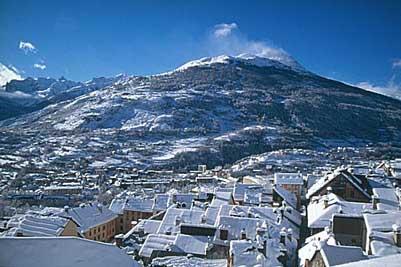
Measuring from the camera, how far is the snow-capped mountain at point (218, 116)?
7212 cm

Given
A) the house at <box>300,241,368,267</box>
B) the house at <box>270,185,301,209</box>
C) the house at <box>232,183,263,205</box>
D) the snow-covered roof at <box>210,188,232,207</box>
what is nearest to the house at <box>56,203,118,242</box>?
the snow-covered roof at <box>210,188,232,207</box>

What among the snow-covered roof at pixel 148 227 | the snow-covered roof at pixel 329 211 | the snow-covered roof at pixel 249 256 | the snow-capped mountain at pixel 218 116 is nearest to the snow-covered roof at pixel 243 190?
the snow-covered roof at pixel 329 211

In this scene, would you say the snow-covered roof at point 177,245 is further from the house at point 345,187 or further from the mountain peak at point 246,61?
the mountain peak at point 246,61

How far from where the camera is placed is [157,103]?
96.7 m

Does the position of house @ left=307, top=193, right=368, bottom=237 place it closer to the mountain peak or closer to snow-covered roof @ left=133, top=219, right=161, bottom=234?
snow-covered roof @ left=133, top=219, right=161, bottom=234

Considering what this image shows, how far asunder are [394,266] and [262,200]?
754 inches

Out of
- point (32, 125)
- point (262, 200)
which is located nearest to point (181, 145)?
point (32, 125)

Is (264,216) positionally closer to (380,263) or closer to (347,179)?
(347,179)

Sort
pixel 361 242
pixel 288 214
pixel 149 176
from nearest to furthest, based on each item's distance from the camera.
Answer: pixel 361 242
pixel 288 214
pixel 149 176


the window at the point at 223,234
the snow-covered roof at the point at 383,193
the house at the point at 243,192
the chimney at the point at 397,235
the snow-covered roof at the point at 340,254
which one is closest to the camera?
the snow-covered roof at the point at 340,254

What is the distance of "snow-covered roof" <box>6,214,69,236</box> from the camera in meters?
14.4

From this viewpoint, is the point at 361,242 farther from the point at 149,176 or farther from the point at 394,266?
the point at 149,176

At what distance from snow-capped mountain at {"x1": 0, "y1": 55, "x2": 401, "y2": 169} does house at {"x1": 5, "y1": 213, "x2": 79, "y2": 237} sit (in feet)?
139

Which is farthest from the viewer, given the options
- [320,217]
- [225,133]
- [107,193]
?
[225,133]
